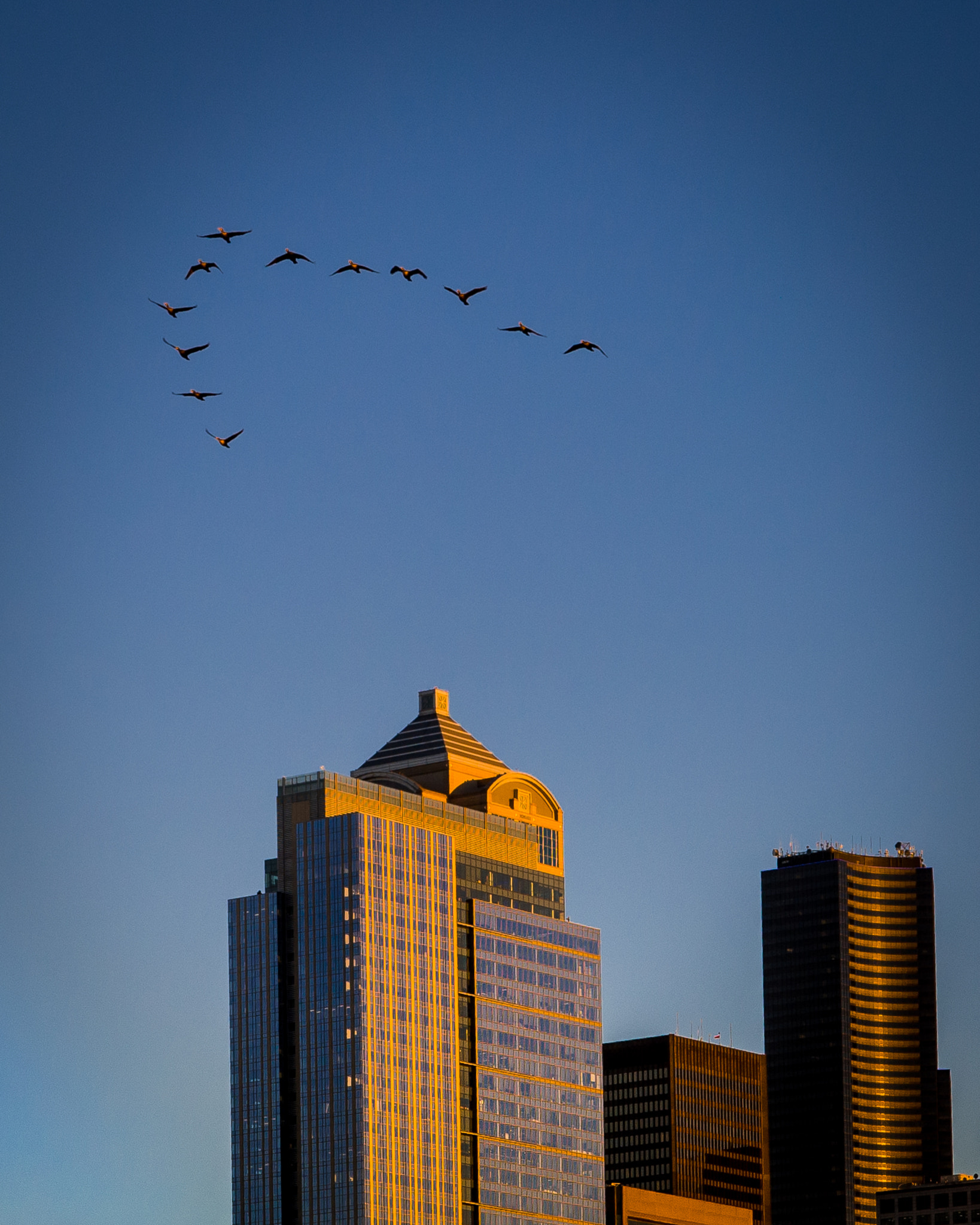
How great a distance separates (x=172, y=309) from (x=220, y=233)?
5838 mm

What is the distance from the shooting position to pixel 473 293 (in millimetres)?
175875

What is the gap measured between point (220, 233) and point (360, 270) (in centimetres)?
1098

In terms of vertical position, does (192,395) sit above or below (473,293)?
below

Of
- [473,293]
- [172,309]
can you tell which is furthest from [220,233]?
[473,293]

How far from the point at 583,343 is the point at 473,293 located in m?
13.8

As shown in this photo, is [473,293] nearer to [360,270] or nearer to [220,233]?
[360,270]

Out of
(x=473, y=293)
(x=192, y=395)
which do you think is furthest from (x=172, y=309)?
(x=473, y=293)

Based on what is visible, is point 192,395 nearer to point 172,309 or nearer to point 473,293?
point 172,309

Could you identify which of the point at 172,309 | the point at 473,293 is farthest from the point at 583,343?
the point at 172,309

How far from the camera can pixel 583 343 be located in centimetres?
16475

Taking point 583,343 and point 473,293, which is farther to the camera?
point 473,293

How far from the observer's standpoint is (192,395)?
528 feet

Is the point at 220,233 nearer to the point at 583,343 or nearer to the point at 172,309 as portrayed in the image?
the point at 172,309

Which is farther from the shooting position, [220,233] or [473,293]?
[473,293]
